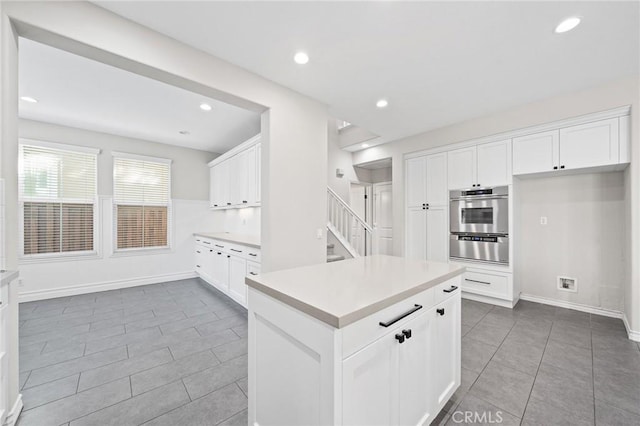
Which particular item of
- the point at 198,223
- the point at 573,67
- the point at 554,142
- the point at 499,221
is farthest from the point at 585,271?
the point at 198,223

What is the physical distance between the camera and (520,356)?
2.28 metres

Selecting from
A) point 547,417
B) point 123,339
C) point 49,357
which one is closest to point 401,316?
point 547,417

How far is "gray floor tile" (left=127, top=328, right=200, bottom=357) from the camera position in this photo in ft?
7.95

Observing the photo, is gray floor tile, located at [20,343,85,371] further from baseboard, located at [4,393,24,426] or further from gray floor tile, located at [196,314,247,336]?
gray floor tile, located at [196,314,247,336]

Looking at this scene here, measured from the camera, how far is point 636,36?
2045 millimetres

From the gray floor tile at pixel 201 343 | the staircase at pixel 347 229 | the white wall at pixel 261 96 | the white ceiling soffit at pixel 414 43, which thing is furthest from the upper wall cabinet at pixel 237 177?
the gray floor tile at pixel 201 343

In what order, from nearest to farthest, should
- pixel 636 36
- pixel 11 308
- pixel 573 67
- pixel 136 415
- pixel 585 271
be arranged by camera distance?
pixel 11 308, pixel 136 415, pixel 636 36, pixel 573 67, pixel 585 271

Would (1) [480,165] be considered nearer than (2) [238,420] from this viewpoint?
No

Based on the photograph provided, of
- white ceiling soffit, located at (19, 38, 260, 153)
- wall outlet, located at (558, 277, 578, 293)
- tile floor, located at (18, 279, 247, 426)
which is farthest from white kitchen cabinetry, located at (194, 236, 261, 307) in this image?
wall outlet, located at (558, 277, 578, 293)

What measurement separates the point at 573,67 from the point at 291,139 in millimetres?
2955

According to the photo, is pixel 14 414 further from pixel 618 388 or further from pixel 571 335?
pixel 571 335

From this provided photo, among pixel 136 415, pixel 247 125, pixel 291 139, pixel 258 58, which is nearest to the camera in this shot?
pixel 136 415

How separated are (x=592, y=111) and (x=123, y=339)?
5.78m

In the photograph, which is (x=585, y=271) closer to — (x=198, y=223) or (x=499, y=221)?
(x=499, y=221)
